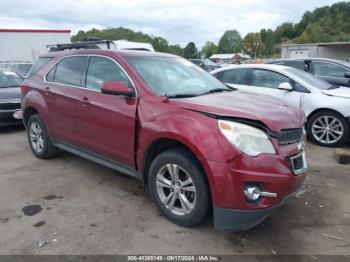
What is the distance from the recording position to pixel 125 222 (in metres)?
3.46

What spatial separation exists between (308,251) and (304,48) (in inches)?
1276

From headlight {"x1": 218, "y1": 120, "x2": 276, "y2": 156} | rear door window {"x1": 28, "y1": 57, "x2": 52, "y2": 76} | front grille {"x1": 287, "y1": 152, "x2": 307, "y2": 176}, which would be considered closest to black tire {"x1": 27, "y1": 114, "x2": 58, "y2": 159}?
rear door window {"x1": 28, "y1": 57, "x2": 52, "y2": 76}

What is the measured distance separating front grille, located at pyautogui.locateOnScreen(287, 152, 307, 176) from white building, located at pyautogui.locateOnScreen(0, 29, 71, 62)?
28.1 metres

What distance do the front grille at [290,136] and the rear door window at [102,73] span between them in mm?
1851

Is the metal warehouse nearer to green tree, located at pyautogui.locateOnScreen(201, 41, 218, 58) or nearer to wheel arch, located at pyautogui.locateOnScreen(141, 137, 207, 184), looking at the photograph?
wheel arch, located at pyautogui.locateOnScreen(141, 137, 207, 184)

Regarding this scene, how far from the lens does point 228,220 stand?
295 centimetres

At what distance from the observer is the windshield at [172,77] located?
3794 mm

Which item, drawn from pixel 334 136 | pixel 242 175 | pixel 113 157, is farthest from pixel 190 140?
pixel 334 136

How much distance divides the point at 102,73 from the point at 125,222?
191 cm

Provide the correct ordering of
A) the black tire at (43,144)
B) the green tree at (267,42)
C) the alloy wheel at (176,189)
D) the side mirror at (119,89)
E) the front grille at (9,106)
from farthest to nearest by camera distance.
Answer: the green tree at (267,42) → the front grille at (9,106) → the black tire at (43,144) → the side mirror at (119,89) → the alloy wheel at (176,189)

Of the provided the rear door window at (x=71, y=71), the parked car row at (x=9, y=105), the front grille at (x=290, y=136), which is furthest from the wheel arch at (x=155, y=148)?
the parked car row at (x=9, y=105)

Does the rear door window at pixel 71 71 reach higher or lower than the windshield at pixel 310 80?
higher

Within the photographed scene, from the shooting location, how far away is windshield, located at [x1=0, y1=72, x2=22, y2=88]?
8.60 meters

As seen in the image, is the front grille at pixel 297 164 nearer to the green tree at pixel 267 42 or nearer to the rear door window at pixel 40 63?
the rear door window at pixel 40 63
